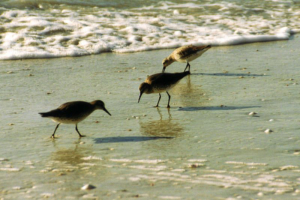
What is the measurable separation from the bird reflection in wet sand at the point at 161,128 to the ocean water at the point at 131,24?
534cm

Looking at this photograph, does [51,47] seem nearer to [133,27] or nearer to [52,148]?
[133,27]

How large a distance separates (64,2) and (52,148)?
12.2 meters

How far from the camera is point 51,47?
39.2 ft

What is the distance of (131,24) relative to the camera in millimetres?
14180

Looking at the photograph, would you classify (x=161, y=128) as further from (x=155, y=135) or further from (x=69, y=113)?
(x=69, y=113)

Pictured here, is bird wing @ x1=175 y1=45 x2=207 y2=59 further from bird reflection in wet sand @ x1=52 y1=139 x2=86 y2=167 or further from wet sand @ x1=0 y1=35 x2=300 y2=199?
bird reflection in wet sand @ x1=52 y1=139 x2=86 y2=167

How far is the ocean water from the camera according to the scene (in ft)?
39.9

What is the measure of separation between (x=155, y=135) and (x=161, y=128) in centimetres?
33

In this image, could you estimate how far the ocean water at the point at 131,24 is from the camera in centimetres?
1216

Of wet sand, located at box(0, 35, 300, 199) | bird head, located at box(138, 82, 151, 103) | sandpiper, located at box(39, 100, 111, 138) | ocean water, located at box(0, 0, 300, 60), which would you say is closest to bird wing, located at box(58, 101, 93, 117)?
sandpiper, located at box(39, 100, 111, 138)

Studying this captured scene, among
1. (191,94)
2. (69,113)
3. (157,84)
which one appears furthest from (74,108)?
(191,94)

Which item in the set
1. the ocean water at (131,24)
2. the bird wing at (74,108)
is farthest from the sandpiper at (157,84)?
the ocean water at (131,24)

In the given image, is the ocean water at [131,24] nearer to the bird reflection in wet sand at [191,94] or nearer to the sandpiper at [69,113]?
the bird reflection in wet sand at [191,94]

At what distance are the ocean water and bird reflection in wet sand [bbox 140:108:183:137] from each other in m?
5.34
